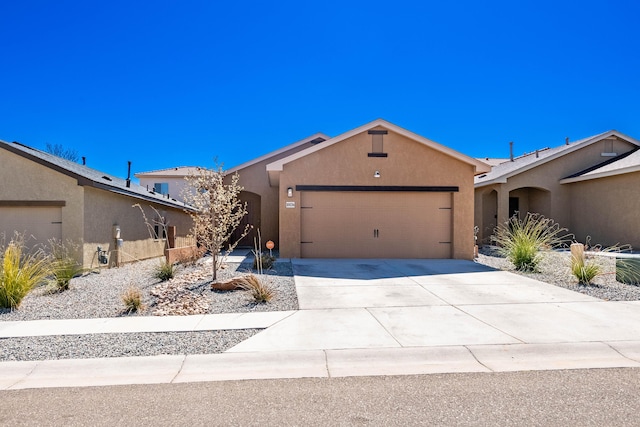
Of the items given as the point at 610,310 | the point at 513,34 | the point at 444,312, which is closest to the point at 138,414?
the point at 444,312

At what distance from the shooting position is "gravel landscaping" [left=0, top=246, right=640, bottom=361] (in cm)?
521

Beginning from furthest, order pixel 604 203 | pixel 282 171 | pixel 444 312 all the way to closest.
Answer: pixel 604 203
pixel 282 171
pixel 444 312

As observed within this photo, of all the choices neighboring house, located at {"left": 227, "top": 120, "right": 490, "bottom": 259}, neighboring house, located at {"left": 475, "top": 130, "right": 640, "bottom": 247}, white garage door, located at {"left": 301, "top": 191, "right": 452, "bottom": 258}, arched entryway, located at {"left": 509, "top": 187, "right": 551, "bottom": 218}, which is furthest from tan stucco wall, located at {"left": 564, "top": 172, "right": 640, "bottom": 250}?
white garage door, located at {"left": 301, "top": 191, "right": 452, "bottom": 258}

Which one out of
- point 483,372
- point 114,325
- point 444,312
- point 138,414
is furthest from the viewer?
point 444,312

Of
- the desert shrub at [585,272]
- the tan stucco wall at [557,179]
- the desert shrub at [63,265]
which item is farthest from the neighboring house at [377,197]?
the desert shrub at [63,265]

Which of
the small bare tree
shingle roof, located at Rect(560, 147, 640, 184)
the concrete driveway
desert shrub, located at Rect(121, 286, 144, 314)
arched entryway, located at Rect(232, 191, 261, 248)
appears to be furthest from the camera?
arched entryway, located at Rect(232, 191, 261, 248)

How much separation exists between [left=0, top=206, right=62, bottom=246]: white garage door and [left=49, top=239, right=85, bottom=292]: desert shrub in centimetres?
39

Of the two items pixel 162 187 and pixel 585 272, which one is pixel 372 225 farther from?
pixel 162 187

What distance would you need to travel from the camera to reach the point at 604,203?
58.1 ft

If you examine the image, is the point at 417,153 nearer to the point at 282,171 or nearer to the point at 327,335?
the point at 282,171

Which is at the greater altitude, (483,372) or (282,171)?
(282,171)

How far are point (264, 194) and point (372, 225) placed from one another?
24.3 feet

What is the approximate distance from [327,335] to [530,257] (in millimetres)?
8208

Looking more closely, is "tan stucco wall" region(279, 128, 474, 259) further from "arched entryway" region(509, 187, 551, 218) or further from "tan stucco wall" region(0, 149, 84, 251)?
"arched entryway" region(509, 187, 551, 218)
